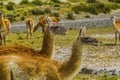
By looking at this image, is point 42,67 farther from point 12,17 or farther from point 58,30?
point 12,17

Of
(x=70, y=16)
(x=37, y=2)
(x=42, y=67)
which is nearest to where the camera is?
(x=42, y=67)

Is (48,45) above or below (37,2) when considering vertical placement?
above

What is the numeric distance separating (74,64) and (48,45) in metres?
2.37

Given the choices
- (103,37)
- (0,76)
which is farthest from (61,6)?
(0,76)

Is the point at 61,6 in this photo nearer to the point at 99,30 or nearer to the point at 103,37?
the point at 99,30

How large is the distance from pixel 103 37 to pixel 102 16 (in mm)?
26551

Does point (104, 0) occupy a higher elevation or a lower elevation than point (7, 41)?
lower

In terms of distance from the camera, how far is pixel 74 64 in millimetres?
13961

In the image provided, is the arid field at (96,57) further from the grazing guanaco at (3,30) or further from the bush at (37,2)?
the bush at (37,2)

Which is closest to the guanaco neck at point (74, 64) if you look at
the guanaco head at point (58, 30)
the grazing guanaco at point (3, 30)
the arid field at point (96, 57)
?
the guanaco head at point (58, 30)

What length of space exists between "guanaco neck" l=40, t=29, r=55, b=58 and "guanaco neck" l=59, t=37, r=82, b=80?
1806mm

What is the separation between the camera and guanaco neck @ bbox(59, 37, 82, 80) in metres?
13.9

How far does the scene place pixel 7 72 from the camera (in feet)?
46.8

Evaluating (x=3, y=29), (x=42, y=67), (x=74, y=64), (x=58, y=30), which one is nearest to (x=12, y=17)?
(x=3, y=29)
